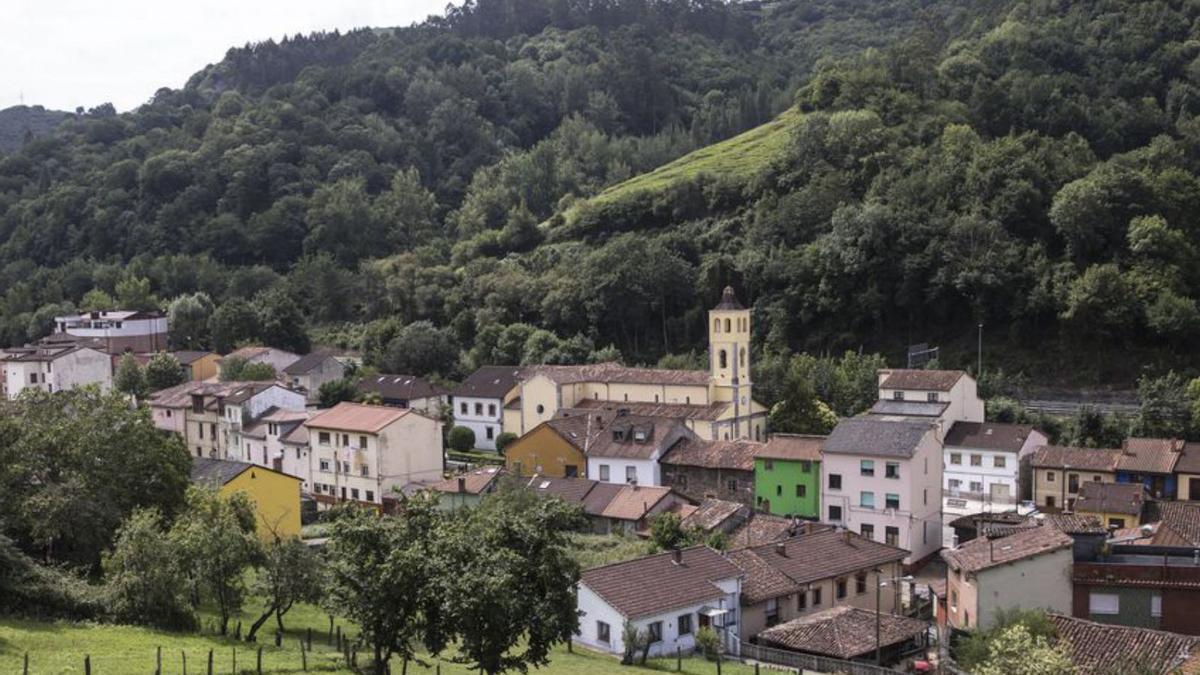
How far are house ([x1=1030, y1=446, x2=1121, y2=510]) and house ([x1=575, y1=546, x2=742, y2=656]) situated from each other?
70.2ft

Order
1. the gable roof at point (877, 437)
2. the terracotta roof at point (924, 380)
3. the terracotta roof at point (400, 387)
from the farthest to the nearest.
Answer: the terracotta roof at point (400, 387), the terracotta roof at point (924, 380), the gable roof at point (877, 437)

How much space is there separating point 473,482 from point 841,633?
19810 millimetres

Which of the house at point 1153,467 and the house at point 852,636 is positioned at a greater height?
the house at point 1153,467

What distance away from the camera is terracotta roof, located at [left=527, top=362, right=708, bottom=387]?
5891 centimetres

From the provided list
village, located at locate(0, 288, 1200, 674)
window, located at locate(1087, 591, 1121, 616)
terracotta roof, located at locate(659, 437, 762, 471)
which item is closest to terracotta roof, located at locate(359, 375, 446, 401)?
village, located at locate(0, 288, 1200, 674)

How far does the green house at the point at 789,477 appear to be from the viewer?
44312 millimetres

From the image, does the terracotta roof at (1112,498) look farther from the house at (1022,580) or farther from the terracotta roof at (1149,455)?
the house at (1022,580)

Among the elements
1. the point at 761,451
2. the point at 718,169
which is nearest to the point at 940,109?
the point at 718,169

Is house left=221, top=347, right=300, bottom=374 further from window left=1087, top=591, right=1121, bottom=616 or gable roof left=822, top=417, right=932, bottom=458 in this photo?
window left=1087, top=591, right=1121, bottom=616

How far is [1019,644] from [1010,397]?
4061cm

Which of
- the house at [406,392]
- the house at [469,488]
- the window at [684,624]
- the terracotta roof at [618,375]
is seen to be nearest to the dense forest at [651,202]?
the house at [406,392]

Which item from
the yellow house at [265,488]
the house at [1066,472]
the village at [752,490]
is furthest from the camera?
the house at [1066,472]

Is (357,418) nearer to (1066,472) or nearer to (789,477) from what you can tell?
(789,477)

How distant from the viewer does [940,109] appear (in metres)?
82.4
